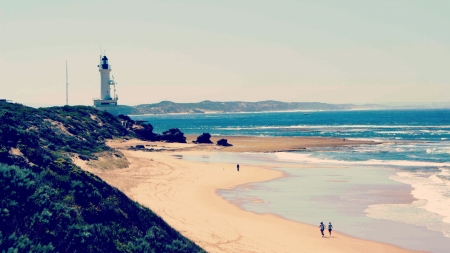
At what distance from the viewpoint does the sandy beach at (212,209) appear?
55.8ft

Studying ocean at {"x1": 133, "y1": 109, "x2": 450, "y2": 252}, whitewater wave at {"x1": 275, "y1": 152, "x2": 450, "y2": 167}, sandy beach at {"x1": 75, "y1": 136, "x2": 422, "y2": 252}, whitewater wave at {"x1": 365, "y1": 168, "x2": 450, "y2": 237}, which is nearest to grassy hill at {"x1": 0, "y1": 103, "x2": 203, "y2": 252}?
sandy beach at {"x1": 75, "y1": 136, "x2": 422, "y2": 252}

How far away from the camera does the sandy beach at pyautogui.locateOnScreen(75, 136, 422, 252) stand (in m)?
17.0

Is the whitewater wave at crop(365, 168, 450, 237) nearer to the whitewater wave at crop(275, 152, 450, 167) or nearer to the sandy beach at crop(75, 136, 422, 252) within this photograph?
the sandy beach at crop(75, 136, 422, 252)

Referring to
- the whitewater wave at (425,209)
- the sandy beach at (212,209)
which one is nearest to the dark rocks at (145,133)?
the sandy beach at (212,209)

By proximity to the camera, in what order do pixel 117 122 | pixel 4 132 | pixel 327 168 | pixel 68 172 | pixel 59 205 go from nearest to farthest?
pixel 59 205, pixel 68 172, pixel 4 132, pixel 327 168, pixel 117 122

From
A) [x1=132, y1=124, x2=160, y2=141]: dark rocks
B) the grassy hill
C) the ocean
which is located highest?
the grassy hill

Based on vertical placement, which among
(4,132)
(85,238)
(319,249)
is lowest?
Result: (319,249)

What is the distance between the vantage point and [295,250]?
1648cm

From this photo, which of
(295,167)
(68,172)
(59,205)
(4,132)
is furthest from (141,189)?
(295,167)

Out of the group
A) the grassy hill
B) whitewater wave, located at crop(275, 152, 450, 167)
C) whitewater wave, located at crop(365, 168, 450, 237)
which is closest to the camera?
the grassy hill

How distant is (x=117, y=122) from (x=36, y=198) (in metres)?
A: 57.2

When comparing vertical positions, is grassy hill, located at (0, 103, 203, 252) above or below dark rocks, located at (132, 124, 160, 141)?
above

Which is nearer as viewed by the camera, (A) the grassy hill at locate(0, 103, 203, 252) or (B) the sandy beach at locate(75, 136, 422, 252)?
(A) the grassy hill at locate(0, 103, 203, 252)

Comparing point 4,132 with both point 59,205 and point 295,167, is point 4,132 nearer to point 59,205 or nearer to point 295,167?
point 59,205
